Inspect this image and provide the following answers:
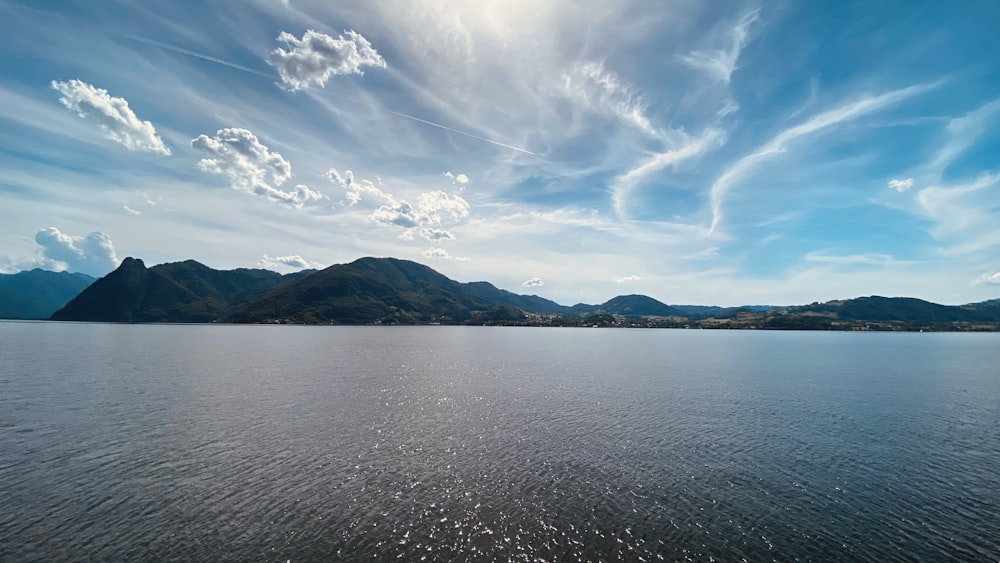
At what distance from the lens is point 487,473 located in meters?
39.9

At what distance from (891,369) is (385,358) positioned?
507 ft

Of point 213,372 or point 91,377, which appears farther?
point 213,372

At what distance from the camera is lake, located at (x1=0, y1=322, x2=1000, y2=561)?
27875mm

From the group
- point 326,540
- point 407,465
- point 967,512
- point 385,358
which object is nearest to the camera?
point 326,540

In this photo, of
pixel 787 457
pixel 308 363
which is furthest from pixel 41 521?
pixel 308 363

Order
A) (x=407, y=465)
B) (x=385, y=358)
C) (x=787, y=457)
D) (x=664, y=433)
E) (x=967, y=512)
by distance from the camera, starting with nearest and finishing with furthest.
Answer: (x=967, y=512), (x=407, y=465), (x=787, y=457), (x=664, y=433), (x=385, y=358)

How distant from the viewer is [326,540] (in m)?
27.9

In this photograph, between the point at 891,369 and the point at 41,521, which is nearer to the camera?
the point at 41,521

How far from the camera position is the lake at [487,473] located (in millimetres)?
27875

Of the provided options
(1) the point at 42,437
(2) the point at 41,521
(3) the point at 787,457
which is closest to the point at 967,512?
(3) the point at 787,457

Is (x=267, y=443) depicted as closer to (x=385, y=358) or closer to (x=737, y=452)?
(x=737, y=452)

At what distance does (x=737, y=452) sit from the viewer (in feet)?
153

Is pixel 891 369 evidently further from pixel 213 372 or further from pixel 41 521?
pixel 213 372

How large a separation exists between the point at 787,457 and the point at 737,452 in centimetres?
479
